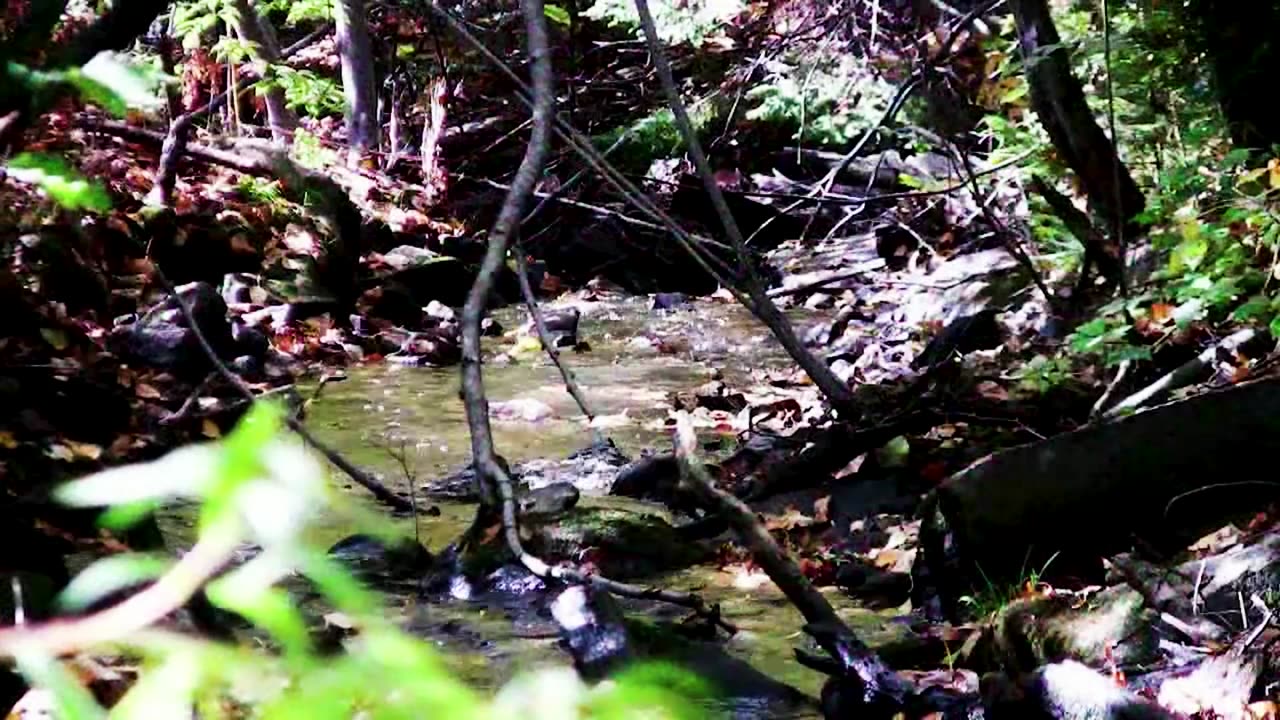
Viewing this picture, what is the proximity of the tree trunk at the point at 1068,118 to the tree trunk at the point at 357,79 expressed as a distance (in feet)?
27.2

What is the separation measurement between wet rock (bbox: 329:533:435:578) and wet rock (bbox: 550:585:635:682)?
77cm

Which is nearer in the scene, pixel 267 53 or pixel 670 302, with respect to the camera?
pixel 670 302

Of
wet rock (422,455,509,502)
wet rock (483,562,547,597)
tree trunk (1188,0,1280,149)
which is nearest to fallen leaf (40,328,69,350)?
wet rock (422,455,509,502)

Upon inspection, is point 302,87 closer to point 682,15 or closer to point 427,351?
point 682,15

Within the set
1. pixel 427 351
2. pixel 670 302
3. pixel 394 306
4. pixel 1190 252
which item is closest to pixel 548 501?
pixel 1190 252

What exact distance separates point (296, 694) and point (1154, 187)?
23.5 feet

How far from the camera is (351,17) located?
45.2ft

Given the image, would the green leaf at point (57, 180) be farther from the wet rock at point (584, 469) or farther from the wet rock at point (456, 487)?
the wet rock at point (584, 469)

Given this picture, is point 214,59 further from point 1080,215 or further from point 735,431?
point 1080,215

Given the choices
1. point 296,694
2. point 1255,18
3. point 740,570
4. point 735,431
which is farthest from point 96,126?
point 296,694

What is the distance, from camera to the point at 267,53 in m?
13.7

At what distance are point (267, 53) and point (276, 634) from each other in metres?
14.0

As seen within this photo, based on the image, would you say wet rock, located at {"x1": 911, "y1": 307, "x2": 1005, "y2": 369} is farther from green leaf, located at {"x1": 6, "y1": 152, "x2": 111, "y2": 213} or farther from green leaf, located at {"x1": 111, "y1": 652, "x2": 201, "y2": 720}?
green leaf, located at {"x1": 111, "y1": 652, "x2": 201, "y2": 720}

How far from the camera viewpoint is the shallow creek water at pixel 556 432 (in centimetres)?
378
